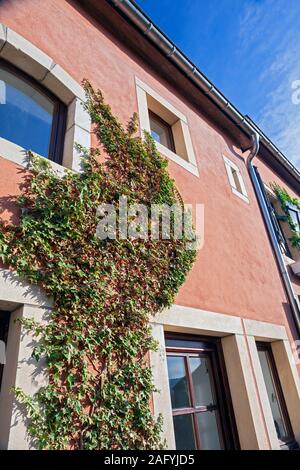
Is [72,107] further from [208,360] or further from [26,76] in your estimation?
[208,360]

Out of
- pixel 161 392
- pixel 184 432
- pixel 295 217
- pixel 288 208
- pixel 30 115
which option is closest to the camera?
pixel 161 392

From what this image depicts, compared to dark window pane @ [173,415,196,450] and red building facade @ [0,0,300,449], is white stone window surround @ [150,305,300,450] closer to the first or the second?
red building facade @ [0,0,300,449]

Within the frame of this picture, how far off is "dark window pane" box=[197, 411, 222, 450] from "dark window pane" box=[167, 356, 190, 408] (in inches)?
9.6

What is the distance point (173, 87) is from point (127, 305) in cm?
406

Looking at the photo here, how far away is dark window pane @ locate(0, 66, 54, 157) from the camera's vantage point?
8.60ft

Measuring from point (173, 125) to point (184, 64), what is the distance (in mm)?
1015

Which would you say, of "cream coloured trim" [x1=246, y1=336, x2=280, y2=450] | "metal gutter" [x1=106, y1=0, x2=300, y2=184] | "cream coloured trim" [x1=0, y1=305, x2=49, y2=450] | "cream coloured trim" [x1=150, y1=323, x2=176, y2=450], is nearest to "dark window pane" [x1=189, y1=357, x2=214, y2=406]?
"cream coloured trim" [x1=246, y1=336, x2=280, y2=450]

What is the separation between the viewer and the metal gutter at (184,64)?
158 inches

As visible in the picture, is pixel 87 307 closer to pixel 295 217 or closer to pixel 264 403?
pixel 264 403

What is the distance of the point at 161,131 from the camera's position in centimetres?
470

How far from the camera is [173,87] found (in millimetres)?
4980

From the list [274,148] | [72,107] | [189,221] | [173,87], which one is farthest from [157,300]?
[274,148]

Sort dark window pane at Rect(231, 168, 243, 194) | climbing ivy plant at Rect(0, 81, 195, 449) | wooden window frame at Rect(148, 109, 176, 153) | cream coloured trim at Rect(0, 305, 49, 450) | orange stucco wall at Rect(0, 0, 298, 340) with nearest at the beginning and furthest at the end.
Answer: cream coloured trim at Rect(0, 305, 49, 450)
climbing ivy plant at Rect(0, 81, 195, 449)
orange stucco wall at Rect(0, 0, 298, 340)
wooden window frame at Rect(148, 109, 176, 153)
dark window pane at Rect(231, 168, 243, 194)

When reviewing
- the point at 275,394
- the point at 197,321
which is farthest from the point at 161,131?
Result: the point at 275,394
